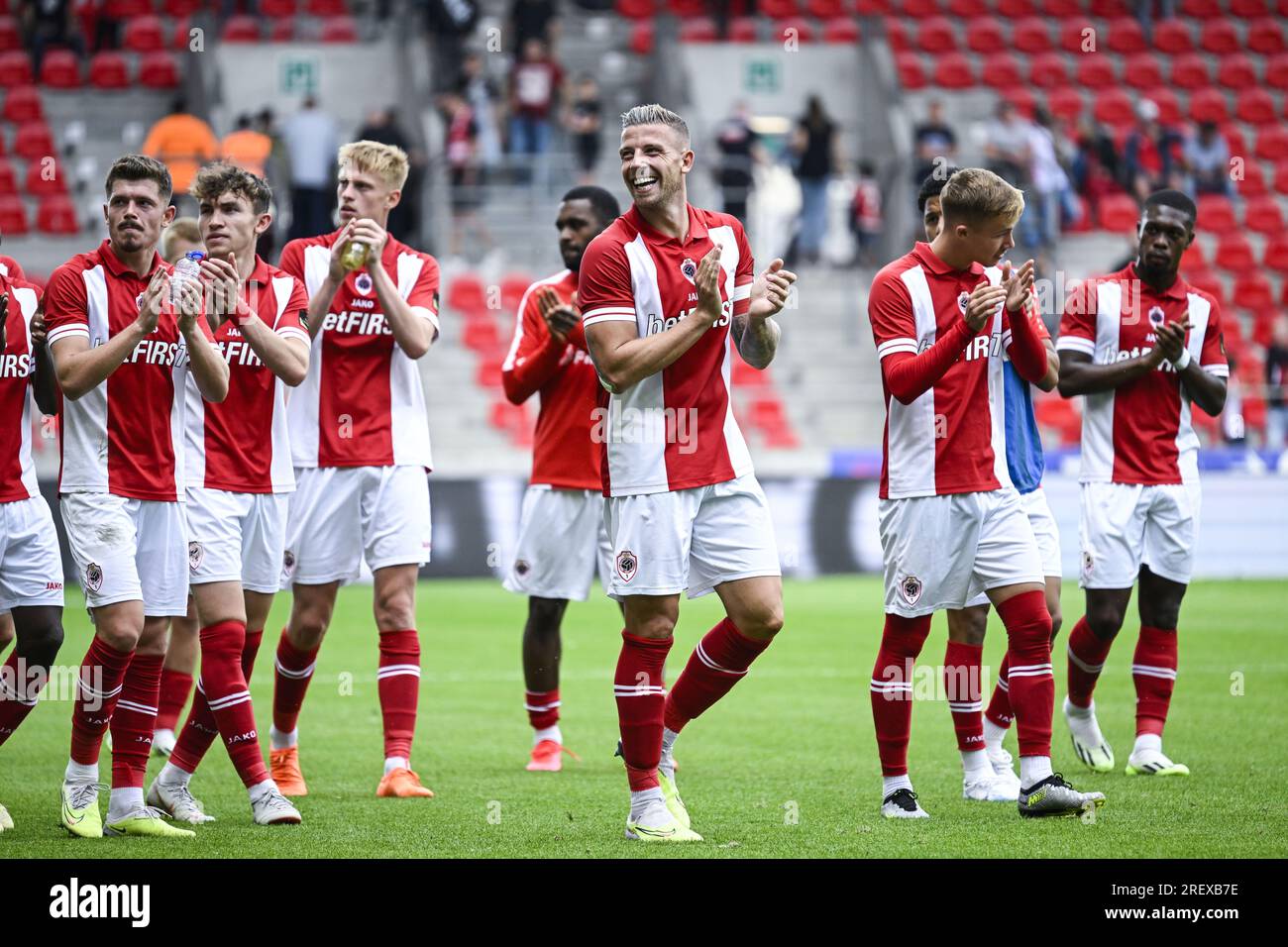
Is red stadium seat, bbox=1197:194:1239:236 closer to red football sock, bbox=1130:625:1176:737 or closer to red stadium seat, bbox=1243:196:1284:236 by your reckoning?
red stadium seat, bbox=1243:196:1284:236

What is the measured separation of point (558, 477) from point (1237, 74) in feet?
70.0

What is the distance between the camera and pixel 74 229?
21.2 m

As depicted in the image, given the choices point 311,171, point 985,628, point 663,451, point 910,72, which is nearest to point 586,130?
point 311,171

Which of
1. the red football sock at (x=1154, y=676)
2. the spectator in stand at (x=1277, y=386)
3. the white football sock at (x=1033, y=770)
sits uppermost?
the white football sock at (x=1033, y=770)

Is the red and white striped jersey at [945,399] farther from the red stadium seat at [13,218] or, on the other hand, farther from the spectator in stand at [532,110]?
the red stadium seat at [13,218]

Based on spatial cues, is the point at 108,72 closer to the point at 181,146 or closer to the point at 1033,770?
the point at 181,146

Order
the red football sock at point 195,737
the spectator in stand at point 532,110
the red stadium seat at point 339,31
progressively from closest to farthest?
the red football sock at point 195,737
the spectator in stand at point 532,110
the red stadium seat at point 339,31

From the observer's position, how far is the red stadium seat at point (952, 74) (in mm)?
25797

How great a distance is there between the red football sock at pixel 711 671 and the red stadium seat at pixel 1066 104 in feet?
65.9

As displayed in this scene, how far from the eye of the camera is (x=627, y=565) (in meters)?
6.03

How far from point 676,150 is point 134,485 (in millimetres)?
2245

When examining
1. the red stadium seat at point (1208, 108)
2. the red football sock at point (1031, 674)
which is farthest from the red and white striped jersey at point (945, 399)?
the red stadium seat at point (1208, 108)

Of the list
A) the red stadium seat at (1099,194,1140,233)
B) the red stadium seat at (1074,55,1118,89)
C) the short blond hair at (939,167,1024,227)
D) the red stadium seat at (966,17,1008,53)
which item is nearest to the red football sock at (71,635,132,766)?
the short blond hair at (939,167,1024,227)
